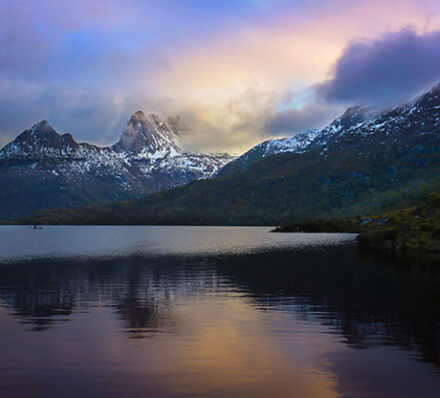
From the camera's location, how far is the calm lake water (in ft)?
84.3

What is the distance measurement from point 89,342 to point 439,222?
364 feet

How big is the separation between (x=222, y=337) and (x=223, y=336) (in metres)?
0.35

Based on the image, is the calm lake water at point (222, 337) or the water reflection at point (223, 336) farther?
the water reflection at point (223, 336)

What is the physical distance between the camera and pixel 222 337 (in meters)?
36.9

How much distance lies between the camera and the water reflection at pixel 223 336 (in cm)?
2583

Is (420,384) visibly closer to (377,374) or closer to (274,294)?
(377,374)

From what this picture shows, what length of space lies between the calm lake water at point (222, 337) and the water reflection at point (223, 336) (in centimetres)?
11

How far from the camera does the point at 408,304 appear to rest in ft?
165

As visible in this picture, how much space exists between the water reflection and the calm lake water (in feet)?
0.36

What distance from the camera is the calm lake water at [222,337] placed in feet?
84.3

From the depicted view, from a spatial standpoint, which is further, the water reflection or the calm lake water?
the water reflection

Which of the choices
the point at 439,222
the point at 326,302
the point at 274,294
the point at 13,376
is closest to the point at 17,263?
the point at 274,294

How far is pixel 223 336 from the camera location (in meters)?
37.2

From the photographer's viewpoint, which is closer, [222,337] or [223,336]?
[222,337]
